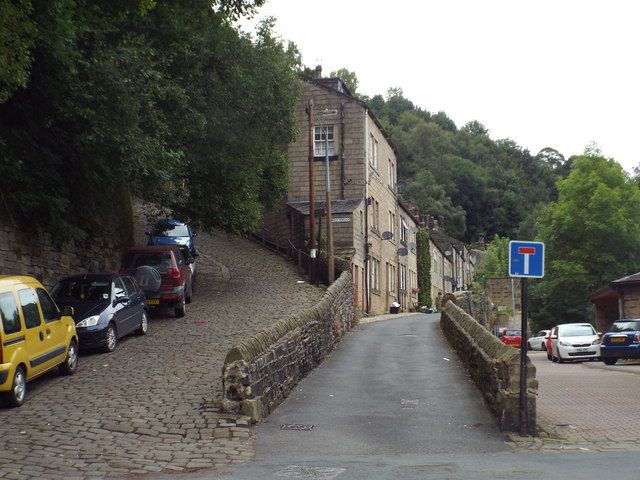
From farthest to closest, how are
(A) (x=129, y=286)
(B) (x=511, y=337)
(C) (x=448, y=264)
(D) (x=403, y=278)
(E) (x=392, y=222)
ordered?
(C) (x=448, y=264) → (D) (x=403, y=278) → (E) (x=392, y=222) → (B) (x=511, y=337) → (A) (x=129, y=286)

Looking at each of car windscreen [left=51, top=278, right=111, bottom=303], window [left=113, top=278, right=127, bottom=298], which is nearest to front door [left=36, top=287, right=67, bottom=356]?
car windscreen [left=51, top=278, right=111, bottom=303]

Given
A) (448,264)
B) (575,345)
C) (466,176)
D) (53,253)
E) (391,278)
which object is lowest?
(575,345)

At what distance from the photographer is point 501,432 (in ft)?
34.3

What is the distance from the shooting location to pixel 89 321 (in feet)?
51.3

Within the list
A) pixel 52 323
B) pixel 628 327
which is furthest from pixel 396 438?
pixel 628 327

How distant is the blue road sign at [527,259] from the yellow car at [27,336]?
6.97 meters

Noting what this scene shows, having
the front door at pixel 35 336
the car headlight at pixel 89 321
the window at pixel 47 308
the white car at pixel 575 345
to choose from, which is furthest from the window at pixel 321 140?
the front door at pixel 35 336

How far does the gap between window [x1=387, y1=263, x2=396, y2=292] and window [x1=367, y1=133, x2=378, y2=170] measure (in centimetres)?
693

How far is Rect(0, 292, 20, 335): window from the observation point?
10914 millimetres

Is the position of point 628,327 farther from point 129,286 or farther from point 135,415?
point 135,415

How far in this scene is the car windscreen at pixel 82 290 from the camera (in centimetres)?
1633

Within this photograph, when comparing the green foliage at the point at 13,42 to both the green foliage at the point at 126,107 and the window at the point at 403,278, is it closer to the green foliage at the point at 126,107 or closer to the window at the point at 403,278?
the green foliage at the point at 126,107

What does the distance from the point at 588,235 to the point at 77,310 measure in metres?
42.8

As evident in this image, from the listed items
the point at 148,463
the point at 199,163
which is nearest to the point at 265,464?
the point at 148,463
